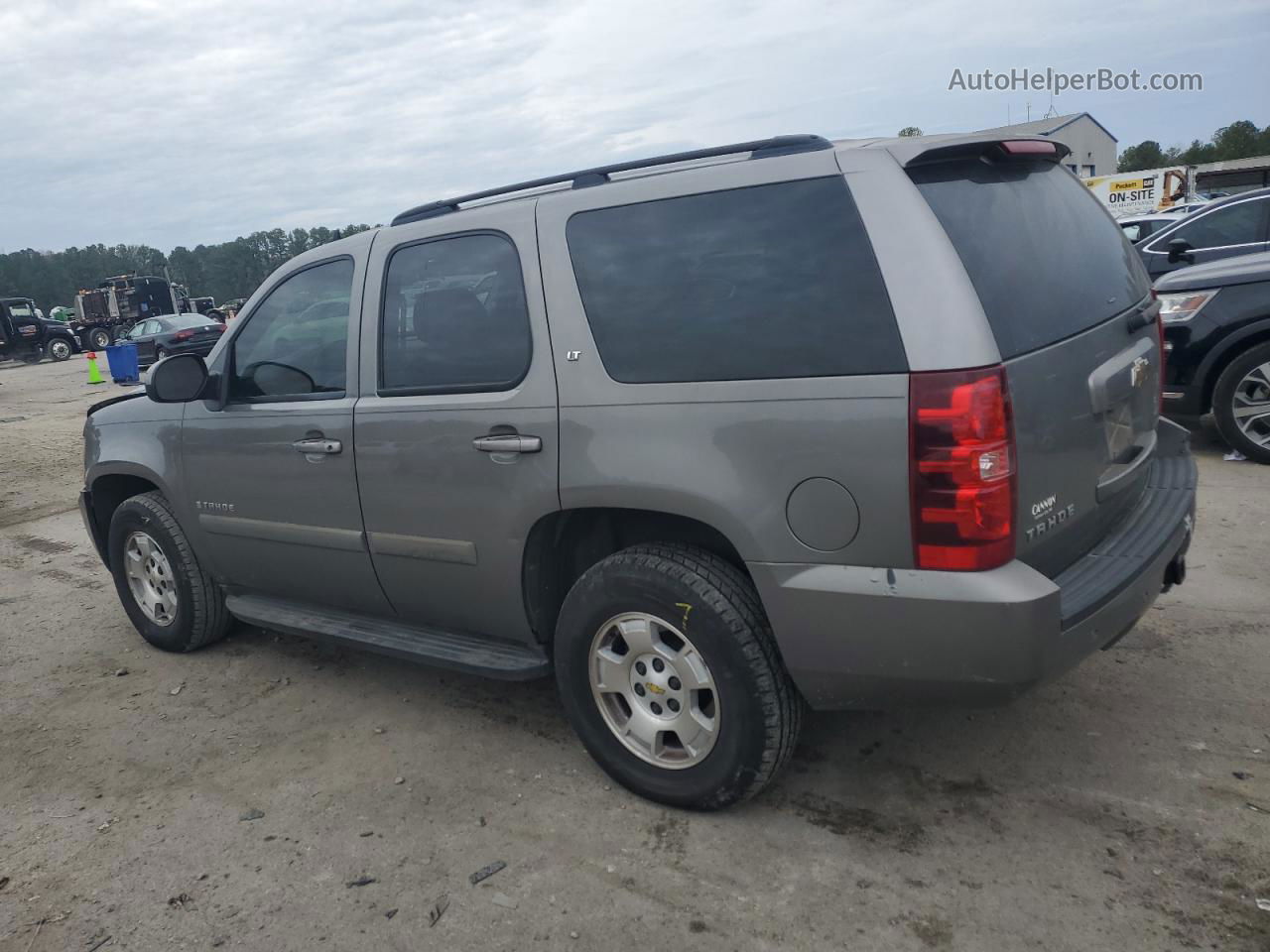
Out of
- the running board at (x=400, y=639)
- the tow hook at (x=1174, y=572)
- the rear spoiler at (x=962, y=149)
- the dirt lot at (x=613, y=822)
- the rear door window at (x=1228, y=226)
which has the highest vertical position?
the rear spoiler at (x=962, y=149)

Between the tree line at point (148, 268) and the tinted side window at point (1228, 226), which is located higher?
the tree line at point (148, 268)

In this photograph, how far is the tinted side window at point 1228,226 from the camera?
8.43 metres

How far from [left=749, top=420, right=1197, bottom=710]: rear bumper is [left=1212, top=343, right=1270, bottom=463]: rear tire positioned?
433cm

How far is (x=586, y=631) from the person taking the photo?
3.09 meters

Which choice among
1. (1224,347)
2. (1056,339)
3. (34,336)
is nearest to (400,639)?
(1056,339)

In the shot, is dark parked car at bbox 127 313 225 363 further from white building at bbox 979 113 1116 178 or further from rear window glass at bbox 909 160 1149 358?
white building at bbox 979 113 1116 178

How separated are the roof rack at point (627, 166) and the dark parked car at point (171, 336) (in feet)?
76.0

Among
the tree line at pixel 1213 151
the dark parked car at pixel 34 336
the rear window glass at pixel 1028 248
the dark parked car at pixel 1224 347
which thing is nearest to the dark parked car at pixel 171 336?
the dark parked car at pixel 34 336

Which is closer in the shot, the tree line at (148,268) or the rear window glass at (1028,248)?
the rear window glass at (1028,248)

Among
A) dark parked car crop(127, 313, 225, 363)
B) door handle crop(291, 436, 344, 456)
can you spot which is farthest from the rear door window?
dark parked car crop(127, 313, 225, 363)

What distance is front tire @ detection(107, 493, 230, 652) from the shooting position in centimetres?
464

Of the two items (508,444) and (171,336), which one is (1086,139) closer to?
(171,336)

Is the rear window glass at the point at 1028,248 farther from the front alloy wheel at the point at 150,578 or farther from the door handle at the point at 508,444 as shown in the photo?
the front alloy wheel at the point at 150,578

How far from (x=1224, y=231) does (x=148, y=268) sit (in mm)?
99256
